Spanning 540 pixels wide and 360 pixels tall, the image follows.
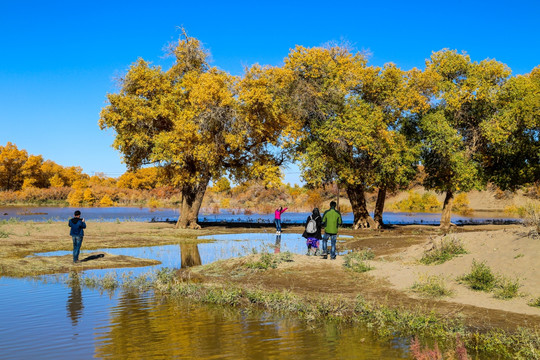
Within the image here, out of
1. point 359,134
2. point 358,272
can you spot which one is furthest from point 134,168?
point 358,272

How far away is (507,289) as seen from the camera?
12.4m

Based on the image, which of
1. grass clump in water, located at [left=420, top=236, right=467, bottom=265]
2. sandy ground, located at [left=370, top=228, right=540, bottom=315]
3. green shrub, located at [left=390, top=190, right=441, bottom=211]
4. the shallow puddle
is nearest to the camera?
sandy ground, located at [left=370, top=228, right=540, bottom=315]

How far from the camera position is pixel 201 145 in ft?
119

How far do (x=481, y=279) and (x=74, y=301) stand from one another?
10868 mm

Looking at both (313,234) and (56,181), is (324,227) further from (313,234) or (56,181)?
(56,181)

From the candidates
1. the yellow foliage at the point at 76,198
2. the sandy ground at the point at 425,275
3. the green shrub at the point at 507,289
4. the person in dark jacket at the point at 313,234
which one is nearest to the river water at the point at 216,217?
the yellow foliage at the point at 76,198

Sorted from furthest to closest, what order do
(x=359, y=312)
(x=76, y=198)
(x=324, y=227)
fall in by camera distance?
(x=76, y=198)
(x=324, y=227)
(x=359, y=312)

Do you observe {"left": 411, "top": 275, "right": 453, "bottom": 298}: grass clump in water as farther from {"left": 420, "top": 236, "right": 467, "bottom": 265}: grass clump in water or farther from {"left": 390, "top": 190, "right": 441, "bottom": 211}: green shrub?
{"left": 390, "top": 190, "right": 441, "bottom": 211}: green shrub

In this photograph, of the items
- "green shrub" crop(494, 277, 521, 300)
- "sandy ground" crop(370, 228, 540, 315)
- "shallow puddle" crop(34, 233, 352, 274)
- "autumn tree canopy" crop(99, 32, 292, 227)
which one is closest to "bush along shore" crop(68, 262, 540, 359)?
"sandy ground" crop(370, 228, 540, 315)

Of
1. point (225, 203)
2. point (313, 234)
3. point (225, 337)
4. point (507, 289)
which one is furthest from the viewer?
point (225, 203)

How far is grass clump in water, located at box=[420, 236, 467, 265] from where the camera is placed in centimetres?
1705

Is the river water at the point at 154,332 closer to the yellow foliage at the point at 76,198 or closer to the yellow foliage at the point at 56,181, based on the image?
the yellow foliage at the point at 76,198

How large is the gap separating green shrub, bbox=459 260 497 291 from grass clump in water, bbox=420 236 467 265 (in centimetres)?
302

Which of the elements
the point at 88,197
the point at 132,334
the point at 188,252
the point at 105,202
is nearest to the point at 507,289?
the point at 132,334
